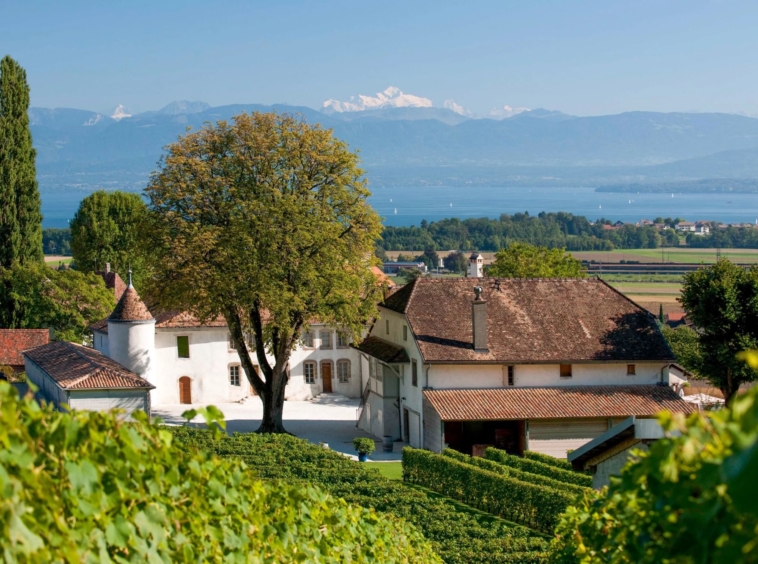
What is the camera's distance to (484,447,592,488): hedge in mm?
30734

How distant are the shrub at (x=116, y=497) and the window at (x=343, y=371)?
49490 mm

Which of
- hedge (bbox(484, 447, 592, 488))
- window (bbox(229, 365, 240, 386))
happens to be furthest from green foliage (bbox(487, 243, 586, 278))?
hedge (bbox(484, 447, 592, 488))

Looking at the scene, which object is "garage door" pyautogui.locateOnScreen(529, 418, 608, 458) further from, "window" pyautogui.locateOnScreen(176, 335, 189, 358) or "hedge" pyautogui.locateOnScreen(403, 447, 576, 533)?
"window" pyautogui.locateOnScreen(176, 335, 189, 358)

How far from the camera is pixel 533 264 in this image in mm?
66688

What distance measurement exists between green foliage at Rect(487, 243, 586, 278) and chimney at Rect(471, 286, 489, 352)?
19549 mm

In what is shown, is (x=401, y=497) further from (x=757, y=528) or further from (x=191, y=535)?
(x=757, y=528)

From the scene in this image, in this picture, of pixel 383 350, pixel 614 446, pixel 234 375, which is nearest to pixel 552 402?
pixel 383 350

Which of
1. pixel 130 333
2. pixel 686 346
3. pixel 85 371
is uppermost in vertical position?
pixel 130 333

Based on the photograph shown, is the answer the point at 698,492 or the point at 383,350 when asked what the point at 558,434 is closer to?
the point at 383,350

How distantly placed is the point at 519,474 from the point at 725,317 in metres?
19.8

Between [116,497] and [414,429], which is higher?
[116,497]

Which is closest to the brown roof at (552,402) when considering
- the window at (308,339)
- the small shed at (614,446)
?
the window at (308,339)

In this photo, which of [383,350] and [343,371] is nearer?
[383,350]

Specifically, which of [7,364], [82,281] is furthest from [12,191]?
[7,364]
